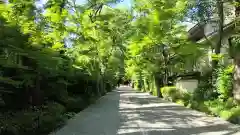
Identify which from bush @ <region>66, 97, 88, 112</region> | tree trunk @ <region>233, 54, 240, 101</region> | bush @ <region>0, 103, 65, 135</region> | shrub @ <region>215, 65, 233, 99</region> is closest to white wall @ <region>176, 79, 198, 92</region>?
bush @ <region>66, 97, 88, 112</region>

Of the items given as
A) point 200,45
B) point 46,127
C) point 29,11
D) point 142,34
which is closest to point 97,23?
point 142,34

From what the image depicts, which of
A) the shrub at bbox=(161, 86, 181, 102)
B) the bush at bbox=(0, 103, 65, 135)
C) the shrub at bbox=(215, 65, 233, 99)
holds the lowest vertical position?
the bush at bbox=(0, 103, 65, 135)

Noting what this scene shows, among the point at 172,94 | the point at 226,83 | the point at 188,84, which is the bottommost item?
the point at 172,94

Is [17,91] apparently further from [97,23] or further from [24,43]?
[97,23]

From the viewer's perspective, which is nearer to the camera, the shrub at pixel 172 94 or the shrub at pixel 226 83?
the shrub at pixel 226 83

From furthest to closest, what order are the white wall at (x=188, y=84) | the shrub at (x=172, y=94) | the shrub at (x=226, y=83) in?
the white wall at (x=188, y=84) → the shrub at (x=172, y=94) → the shrub at (x=226, y=83)

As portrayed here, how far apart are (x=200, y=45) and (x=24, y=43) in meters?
15.4

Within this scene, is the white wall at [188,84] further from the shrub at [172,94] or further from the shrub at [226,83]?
the shrub at [226,83]

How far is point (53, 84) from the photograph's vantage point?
14.6m

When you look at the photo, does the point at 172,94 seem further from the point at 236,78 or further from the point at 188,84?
the point at 236,78

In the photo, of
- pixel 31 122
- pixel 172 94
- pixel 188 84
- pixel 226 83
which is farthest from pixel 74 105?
pixel 188 84

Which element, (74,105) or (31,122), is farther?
(74,105)

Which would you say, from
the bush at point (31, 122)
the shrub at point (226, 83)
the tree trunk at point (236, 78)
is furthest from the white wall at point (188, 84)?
the bush at point (31, 122)

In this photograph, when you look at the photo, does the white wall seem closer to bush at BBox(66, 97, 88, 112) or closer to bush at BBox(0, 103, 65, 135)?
bush at BBox(66, 97, 88, 112)
